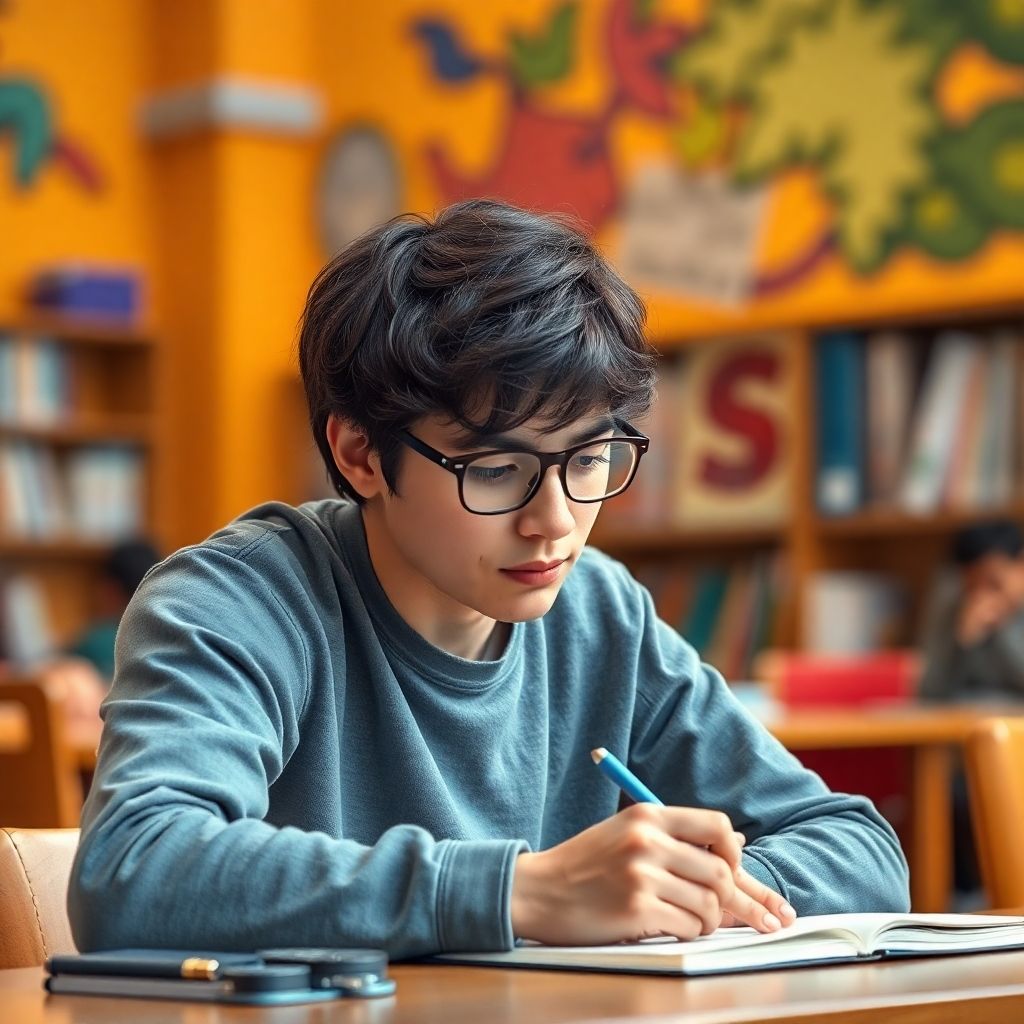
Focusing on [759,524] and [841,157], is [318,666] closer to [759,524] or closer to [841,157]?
[759,524]

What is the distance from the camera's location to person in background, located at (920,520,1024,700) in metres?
4.44

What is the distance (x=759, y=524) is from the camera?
5086mm

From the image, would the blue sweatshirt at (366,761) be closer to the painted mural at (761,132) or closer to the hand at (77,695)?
the hand at (77,695)

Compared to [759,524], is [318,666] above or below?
above

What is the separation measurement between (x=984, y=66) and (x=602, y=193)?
1257 millimetres

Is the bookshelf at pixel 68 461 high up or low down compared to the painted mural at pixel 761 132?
down

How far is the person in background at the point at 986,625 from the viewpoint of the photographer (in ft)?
14.6

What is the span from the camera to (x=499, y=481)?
1.25 m

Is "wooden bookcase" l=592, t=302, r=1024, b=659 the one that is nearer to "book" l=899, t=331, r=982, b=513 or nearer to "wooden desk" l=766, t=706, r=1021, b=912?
"book" l=899, t=331, r=982, b=513

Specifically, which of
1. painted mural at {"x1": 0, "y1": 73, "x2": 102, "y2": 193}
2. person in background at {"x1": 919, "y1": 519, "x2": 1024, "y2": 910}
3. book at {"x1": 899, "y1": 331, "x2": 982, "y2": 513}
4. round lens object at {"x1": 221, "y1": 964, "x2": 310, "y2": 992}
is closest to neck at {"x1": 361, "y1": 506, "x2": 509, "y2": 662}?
round lens object at {"x1": 221, "y1": 964, "x2": 310, "y2": 992}

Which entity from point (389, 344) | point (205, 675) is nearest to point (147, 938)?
point (205, 675)

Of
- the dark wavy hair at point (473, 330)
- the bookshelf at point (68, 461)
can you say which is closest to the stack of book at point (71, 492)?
the bookshelf at point (68, 461)

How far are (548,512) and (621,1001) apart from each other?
44 cm

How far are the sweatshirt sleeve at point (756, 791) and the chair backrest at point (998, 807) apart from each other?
0.50ft
